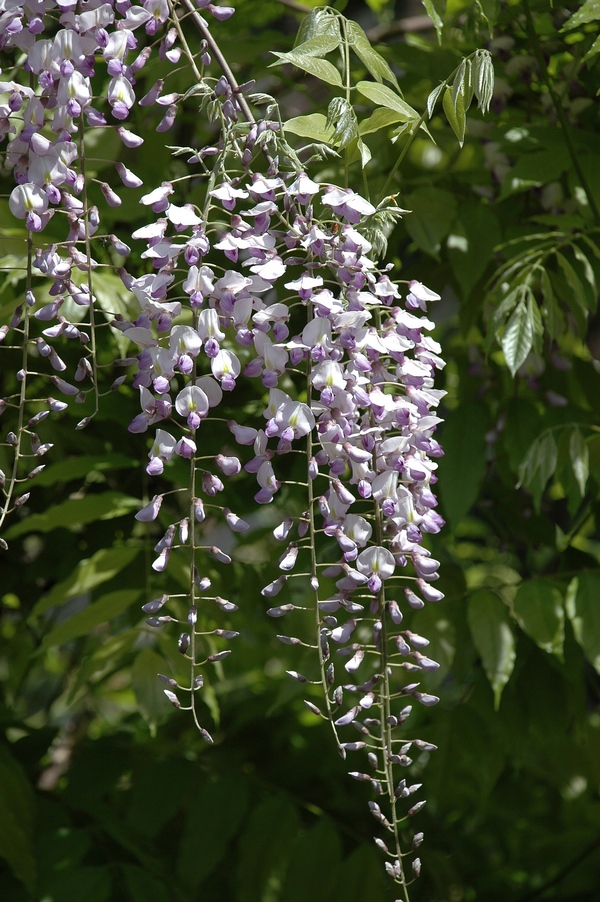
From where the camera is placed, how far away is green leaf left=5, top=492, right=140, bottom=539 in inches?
54.2

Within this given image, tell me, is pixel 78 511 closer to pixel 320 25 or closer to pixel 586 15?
pixel 320 25

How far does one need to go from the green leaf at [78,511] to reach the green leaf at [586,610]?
665mm

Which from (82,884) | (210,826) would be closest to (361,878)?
(210,826)

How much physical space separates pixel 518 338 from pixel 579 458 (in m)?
0.21

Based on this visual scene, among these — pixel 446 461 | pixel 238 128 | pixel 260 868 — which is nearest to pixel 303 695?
pixel 260 868

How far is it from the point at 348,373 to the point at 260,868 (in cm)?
111

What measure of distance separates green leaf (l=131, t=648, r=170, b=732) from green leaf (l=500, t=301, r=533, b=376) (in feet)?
2.22

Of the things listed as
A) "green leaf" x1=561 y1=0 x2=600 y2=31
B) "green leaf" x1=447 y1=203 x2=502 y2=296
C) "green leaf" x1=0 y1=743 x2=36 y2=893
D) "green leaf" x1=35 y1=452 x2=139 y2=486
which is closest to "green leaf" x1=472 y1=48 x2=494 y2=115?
"green leaf" x1=561 y1=0 x2=600 y2=31

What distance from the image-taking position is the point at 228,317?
2.87 ft

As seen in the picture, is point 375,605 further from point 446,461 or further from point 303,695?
point 303,695

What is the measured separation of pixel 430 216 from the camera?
1417mm

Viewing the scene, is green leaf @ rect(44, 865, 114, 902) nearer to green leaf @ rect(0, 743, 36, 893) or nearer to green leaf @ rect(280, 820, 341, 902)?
green leaf @ rect(0, 743, 36, 893)

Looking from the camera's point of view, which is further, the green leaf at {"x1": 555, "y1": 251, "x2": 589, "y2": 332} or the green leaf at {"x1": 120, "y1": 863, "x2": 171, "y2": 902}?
the green leaf at {"x1": 120, "y1": 863, "x2": 171, "y2": 902}

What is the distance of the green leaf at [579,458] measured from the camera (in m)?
1.28
